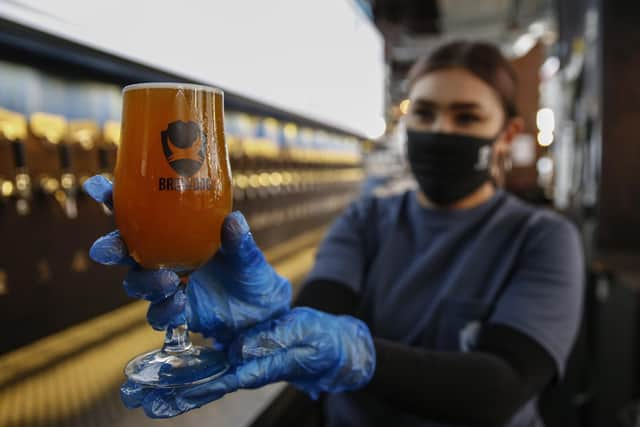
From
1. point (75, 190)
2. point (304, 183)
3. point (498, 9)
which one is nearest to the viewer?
point (75, 190)

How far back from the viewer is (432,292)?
4.79 feet

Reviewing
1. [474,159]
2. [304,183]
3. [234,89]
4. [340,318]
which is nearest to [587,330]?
[304,183]

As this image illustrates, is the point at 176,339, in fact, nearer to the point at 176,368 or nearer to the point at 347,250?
the point at 176,368

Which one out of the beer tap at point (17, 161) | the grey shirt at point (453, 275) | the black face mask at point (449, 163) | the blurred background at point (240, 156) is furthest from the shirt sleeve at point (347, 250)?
the beer tap at point (17, 161)

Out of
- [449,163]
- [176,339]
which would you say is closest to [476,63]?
[449,163]

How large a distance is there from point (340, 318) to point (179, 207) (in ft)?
1.26

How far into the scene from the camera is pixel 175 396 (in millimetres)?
696

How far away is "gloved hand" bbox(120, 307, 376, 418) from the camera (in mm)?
695

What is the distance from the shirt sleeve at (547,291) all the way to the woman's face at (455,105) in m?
0.33

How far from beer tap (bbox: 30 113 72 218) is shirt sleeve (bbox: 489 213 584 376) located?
128cm

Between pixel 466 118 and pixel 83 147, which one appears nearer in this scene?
pixel 466 118

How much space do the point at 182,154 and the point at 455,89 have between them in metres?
0.97

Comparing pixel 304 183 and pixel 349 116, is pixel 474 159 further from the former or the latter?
pixel 349 116

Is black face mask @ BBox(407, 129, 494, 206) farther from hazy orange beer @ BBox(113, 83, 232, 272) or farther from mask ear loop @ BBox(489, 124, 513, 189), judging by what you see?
hazy orange beer @ BBox(113, 83, 232, 272)
